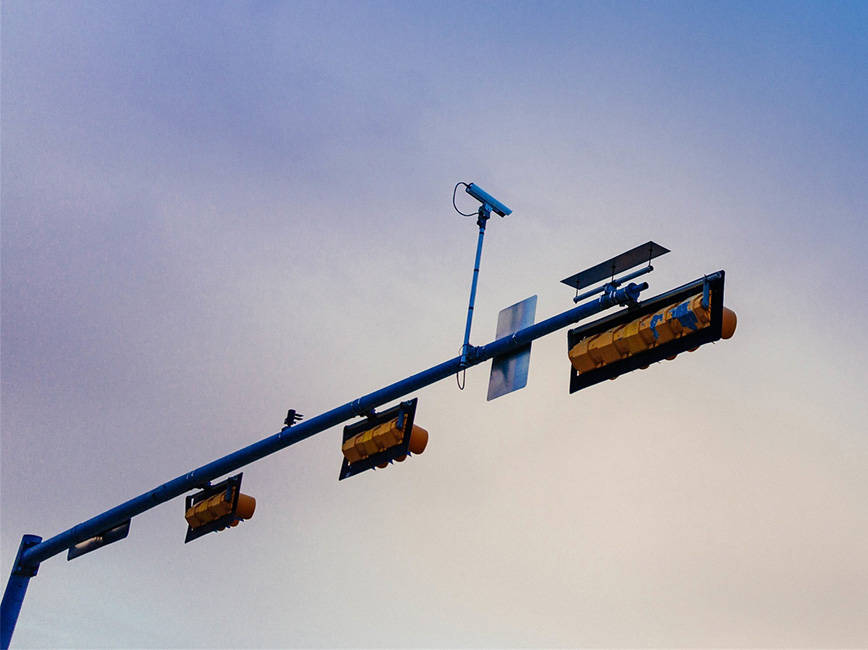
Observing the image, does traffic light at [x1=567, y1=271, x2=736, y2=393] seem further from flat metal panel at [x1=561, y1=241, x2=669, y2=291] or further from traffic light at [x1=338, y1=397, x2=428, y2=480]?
traffic light at [x1=338, y1=397, x2=428, y2=480]

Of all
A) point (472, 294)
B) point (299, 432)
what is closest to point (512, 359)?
point (472, 294)

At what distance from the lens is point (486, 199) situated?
11.7 meters

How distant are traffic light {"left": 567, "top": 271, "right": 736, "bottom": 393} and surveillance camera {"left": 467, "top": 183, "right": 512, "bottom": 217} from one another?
2.32 m

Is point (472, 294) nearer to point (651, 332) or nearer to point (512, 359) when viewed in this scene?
point (512, 359)

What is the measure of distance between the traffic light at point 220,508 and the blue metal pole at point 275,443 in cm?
25

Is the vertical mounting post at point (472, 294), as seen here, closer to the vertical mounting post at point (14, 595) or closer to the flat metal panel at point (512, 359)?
the flat metal panel at point (512, 359)

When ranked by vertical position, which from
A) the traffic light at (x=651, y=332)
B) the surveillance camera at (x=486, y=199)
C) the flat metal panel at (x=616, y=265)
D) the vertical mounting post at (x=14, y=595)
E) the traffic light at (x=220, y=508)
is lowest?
the vertical mounting post at (x=14, y=595)

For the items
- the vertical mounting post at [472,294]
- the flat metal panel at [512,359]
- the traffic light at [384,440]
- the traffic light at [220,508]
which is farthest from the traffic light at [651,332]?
the traffic light at [220,508]

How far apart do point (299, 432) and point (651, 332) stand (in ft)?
15.6

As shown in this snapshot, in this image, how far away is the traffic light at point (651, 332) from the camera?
883 cm

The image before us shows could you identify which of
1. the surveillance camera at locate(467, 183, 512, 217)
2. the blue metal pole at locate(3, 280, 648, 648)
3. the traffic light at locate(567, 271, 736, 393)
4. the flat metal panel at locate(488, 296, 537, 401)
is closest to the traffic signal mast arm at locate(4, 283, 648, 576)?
the blue metal pole at locate(3, 280, 648, 648)

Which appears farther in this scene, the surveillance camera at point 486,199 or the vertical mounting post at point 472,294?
the surveillance camera at point 486,199

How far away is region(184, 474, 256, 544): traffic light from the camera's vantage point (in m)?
13.2

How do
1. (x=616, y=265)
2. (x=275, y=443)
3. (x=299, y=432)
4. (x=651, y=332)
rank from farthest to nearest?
(x=275, y=443) < (x=299, y=432) < (x=616, y=265) < (x=651, y=332)
